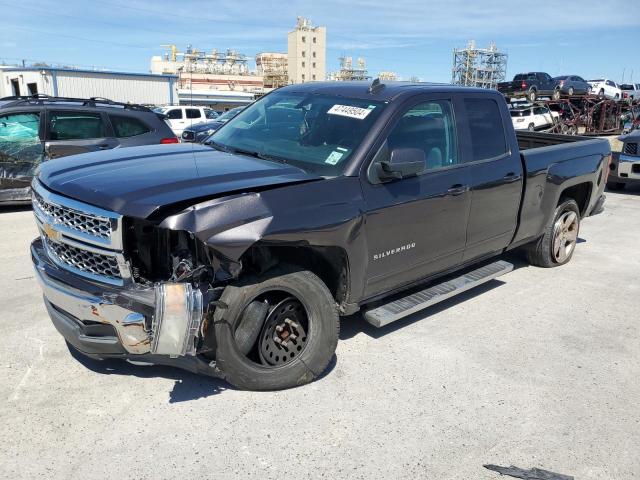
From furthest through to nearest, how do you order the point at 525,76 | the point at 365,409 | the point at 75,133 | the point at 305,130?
the point at 525,76 → the point at 75,133 → the point at 305,130 → the point at 365,409

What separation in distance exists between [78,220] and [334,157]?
65.7 inches

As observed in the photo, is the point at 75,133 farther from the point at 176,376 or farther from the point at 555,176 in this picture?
the point at 555,176

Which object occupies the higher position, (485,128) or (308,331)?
(485,128)

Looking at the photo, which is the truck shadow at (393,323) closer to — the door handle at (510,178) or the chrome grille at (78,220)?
the door handle at (510,178)

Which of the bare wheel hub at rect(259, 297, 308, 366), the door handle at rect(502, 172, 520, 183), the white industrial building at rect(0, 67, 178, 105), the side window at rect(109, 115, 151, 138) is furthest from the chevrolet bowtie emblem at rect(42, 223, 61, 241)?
the white industrial building at rect(0, 67, 178, 105)

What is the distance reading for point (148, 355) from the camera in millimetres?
3053

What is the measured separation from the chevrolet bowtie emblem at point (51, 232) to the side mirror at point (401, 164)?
6.69 feet

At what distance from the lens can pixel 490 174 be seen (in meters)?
4.67

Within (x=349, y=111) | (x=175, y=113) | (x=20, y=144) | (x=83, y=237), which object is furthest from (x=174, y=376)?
(x=175, y=113)

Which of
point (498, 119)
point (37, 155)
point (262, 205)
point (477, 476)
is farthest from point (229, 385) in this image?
point (37, 155)

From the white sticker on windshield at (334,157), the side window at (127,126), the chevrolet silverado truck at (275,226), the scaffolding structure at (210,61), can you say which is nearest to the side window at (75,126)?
the side window at (127,126)

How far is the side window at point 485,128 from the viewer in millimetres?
4621

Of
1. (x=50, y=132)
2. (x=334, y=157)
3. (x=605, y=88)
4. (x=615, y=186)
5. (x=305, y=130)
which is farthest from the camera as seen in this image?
(x=605, y=88)

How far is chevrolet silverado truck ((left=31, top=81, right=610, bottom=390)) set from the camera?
2.89 meters
